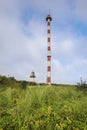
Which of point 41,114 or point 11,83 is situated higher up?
point 11,83

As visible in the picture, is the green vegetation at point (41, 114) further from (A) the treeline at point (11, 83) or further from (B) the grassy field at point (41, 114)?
(A) the treeline at point (11, 83)

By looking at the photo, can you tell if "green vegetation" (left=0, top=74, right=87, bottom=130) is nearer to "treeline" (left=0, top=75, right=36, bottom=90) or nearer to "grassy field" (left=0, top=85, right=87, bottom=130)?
"grassy field" (left=0, top=85, right=87, bottom=130)

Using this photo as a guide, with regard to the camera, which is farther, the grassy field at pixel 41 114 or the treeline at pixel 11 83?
the treeline at pixel 11 83

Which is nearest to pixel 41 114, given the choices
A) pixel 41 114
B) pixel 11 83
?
pixel 41 114

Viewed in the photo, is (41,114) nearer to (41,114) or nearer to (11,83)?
(41,114)

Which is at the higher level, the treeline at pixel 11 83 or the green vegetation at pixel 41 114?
the treeline at pixel 11 83

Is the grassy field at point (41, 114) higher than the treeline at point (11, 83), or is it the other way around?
the treeline at point (11, 83)

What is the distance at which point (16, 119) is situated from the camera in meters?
7.35

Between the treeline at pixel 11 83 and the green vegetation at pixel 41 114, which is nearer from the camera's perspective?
the green vegetation at pixel 41 114

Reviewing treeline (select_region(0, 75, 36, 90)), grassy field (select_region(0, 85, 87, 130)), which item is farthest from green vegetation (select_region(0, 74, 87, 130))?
treeline (select_region(0, 75, 36, 90))

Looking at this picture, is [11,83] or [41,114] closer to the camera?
[41,114]

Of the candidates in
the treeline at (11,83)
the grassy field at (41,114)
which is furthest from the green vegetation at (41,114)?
the treeline at (11,83)

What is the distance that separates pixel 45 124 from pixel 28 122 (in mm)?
379

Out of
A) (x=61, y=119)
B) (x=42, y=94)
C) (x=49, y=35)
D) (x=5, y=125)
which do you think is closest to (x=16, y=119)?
(x=5, y=125)
